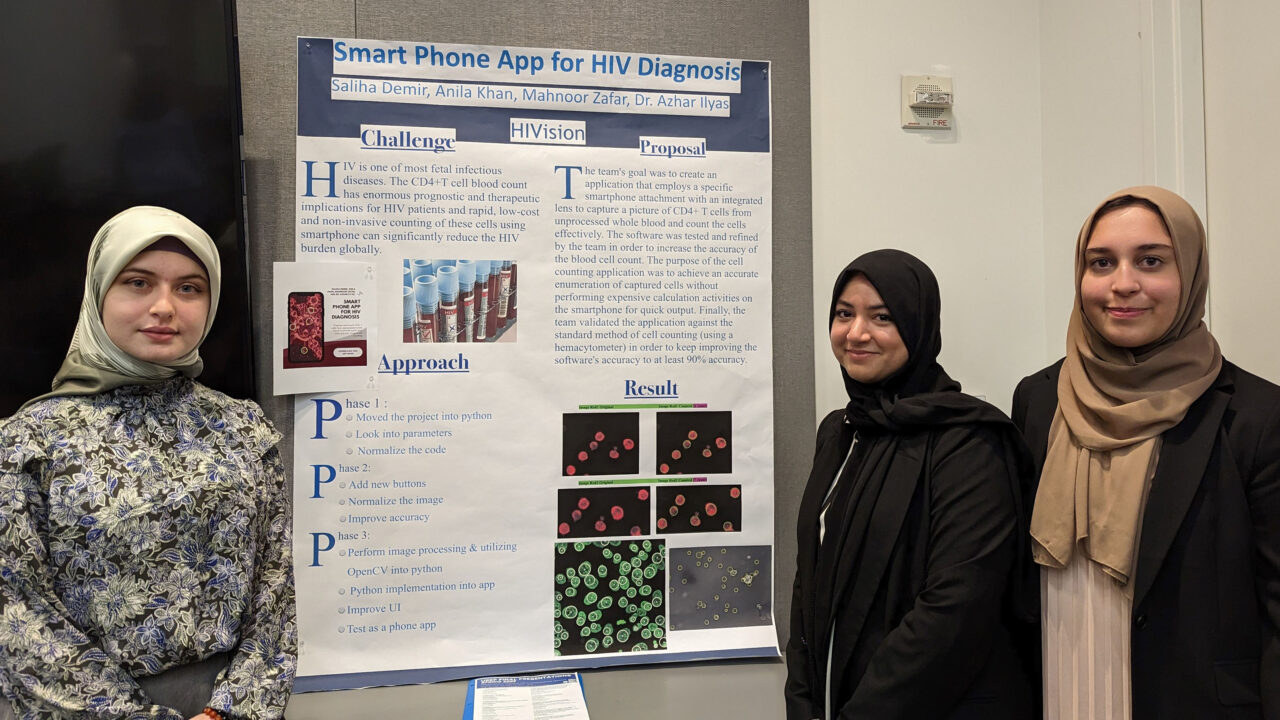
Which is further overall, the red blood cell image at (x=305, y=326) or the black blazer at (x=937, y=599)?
the red blood cell image at (x=305, y=326)

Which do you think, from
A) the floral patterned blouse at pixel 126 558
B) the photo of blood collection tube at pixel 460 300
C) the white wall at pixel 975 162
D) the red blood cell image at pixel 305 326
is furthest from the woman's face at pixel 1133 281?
the red blood cell image at pixel 305 326

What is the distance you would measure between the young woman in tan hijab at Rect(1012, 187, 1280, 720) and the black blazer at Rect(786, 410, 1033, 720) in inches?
4.2

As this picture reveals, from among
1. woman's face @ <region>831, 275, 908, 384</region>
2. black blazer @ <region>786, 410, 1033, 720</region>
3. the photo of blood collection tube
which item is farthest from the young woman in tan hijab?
the photo of blood collection tube

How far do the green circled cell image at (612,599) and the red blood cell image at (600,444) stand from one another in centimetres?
19

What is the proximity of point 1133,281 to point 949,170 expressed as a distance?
89 centimetres

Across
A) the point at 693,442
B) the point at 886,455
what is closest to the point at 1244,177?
the point at 886,455

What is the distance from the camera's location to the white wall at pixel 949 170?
1912mm

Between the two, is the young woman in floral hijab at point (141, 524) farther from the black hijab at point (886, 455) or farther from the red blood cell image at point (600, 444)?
the black hijab at point (886, 455)

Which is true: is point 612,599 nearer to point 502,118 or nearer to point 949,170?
point 502,118

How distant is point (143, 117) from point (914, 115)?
1884mm

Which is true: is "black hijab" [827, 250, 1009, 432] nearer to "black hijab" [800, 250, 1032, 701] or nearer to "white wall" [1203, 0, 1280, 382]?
"black hijab" [800, 250, 1032, 701]

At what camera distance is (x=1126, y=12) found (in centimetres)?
174

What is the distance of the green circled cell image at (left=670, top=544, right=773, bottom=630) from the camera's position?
1.81 meters

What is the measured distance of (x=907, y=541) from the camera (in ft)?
3.89
